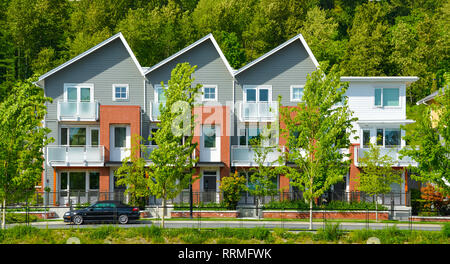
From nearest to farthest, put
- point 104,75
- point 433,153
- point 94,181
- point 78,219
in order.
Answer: point 433,153 → point 78,219 → point 94,181 → point 104,75

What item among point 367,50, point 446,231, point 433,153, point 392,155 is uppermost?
point 367,50

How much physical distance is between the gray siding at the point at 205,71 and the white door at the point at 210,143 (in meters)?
2.57

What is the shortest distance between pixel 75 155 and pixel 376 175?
20.4 metres

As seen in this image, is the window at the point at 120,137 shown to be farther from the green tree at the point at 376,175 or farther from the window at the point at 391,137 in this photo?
the window at the point at 391,137

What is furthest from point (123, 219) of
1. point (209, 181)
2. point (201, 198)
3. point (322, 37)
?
point (322, 37)

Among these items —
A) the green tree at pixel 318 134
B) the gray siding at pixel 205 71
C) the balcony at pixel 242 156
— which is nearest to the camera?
the green tree at pixel 318 134

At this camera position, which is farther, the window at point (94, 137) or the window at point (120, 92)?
the window at point (120, 92)

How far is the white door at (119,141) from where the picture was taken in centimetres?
4456

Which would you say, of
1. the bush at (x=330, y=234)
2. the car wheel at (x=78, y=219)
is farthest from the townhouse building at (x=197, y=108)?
the bush at (x=330, y=234)

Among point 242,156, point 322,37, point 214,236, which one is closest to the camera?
point 214,236

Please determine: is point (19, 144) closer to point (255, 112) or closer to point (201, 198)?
point (201, 198)

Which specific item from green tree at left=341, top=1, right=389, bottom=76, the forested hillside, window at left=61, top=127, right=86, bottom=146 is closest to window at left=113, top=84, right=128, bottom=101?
window at left=61, top=127, right=86, bottom=146

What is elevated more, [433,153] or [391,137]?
[391,137]

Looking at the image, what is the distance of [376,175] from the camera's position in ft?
135
